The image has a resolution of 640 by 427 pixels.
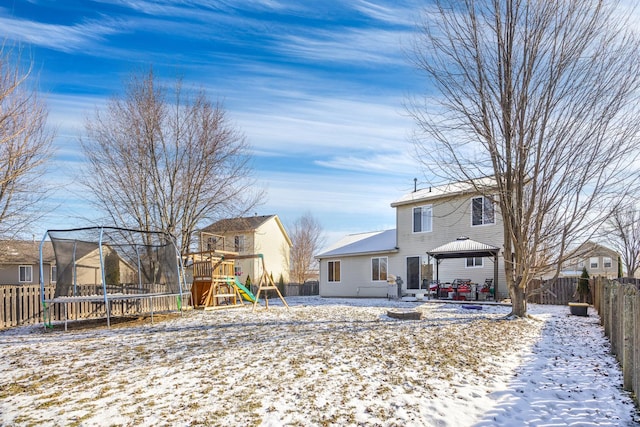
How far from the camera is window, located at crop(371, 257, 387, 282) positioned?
71.5 ft

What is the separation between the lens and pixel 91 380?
5031 millimetres

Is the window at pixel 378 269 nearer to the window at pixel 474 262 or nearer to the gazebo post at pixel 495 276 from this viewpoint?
the window at pixel 474 262

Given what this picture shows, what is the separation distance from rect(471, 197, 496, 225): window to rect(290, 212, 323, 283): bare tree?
27354 millimetres

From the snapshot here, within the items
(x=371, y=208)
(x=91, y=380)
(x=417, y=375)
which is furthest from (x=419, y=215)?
(x=91, y=380)

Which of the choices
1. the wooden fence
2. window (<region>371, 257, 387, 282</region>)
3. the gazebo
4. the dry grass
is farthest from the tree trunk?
the wooden fence

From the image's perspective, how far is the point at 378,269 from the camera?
2206 cm

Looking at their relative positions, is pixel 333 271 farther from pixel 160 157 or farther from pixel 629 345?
pixel 629 345

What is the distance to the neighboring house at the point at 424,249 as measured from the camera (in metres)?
17.5

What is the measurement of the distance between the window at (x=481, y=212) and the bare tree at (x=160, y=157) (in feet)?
32.6

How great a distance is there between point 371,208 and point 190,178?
12.8 meters

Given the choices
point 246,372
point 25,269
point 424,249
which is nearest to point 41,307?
point 246,372

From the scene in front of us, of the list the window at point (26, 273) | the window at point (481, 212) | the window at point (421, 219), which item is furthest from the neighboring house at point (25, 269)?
the window at point (481, 212)

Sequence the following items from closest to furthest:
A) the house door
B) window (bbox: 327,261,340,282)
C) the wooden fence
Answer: the house door, window (bbox: 327,261,340,282), the wooden fence

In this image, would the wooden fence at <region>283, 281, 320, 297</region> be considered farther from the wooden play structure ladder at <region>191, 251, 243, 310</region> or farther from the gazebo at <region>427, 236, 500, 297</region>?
the wooden play structure ladder at <region>191, 251, 243, 310</region>
